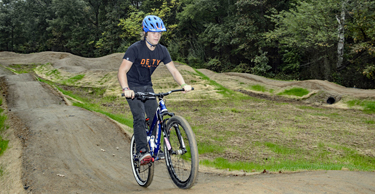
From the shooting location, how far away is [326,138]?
10.6 meters

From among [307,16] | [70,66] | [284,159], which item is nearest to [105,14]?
[70,66]

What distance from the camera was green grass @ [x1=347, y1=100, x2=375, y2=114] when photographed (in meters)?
16.8

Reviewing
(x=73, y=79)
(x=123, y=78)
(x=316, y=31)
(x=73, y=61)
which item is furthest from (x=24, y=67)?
(x=123, y=78)

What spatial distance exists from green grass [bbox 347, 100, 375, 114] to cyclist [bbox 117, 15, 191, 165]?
1655 cm

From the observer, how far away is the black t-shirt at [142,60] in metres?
4.49

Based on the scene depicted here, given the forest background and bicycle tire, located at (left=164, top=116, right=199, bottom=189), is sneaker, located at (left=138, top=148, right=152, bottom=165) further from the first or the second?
the forest background

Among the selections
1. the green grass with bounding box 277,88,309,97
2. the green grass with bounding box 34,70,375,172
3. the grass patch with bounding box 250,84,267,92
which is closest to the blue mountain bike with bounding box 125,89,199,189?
the green grass with bounding box 34,70,375,172

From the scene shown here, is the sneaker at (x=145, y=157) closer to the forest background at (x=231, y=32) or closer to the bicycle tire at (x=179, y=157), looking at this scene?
the bicycle tire at (x=179, y=157)

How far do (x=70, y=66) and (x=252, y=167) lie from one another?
27279 millimetres

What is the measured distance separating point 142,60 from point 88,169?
318 centimetres

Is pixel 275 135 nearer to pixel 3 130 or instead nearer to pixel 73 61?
pixel 3 130

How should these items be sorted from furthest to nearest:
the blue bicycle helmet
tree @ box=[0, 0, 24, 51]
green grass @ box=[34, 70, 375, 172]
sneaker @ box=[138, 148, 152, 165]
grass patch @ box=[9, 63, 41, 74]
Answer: tree @ box=[0, 0, 24, 51], grass patch @ box=[9, 63, 41, 74], green grass @ box=[34, 70, 375, 172], sneaker @ box=[138, 148, 152, 165], the blue bicycle helmet

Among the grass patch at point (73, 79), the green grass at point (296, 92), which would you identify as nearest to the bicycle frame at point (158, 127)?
the green grass at point (296, 92)

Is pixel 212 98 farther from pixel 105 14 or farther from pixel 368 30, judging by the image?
pixel 105 14
